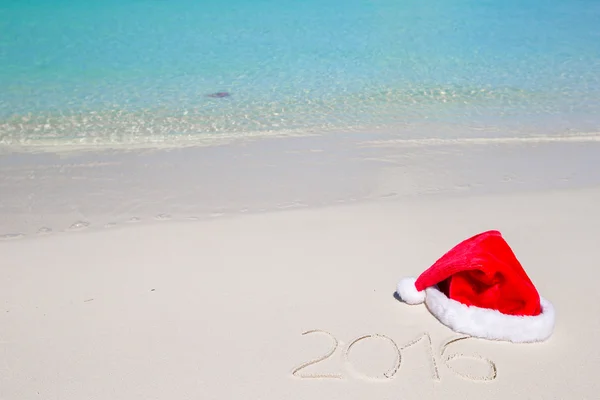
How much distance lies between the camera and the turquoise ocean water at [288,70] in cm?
743

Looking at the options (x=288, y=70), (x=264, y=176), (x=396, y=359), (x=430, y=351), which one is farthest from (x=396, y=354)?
(x=288, y=70)

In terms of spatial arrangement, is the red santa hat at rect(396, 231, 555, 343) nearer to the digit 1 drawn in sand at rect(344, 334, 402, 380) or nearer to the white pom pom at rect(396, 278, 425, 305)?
the white pom pom at rect(396, 278, 425, 305)

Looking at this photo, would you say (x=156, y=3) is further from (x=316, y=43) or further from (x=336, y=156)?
(x=336, y=156)

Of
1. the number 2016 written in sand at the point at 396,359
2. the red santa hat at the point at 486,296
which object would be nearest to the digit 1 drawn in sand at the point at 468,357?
the number 2016 written in sand at the point at 396,359

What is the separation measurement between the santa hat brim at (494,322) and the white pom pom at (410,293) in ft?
0.46

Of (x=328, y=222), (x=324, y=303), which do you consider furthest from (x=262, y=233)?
(x=324, y=303)

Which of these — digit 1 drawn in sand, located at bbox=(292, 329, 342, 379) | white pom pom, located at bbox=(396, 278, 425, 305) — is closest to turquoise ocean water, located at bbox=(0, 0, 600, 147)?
white pom pom, located at bbox=(396, 278, 425, 305)

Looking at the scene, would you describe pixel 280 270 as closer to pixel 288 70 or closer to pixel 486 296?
pixel 486 296

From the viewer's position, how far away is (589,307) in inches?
135

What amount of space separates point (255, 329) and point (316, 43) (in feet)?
28.6

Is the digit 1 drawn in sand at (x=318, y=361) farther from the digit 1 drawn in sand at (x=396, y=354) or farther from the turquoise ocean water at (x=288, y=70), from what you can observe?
Result: the turquoise ocean water at (x=288, y=70)

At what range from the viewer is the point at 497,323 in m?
3.15

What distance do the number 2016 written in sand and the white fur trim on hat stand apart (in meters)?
0.08

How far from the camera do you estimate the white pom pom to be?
3.43 meters
